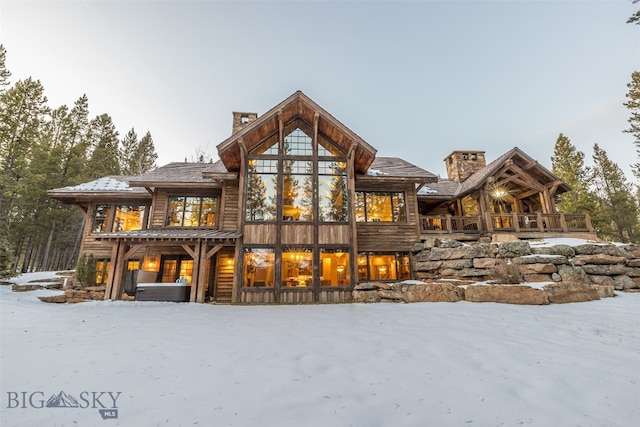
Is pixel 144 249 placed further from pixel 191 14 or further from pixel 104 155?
pixel 191 14

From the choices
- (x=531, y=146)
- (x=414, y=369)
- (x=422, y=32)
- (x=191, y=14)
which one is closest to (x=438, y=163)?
(x=531, y=146)

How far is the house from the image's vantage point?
450 inches

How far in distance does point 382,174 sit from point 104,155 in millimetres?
30977

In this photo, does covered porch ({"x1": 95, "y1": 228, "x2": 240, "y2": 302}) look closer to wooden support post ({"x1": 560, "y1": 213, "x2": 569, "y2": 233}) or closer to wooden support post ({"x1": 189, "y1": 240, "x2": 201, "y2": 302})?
wooden support post ({"x1": 189, "y1": 240, "x2": 201, "y2": 302})

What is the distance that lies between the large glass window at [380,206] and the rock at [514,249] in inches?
180

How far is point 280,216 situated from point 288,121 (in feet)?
16.1

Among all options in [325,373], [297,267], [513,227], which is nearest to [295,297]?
[297,267]

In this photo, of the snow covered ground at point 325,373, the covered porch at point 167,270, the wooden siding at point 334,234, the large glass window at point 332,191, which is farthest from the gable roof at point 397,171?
the snow covered ground at point 325,373

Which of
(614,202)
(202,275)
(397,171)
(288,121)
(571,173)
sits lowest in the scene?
(202,275)

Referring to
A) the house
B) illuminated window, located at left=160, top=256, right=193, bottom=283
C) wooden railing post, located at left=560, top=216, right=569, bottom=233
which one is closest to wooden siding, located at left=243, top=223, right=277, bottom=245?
the house

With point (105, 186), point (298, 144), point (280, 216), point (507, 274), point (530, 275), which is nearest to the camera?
point (507, 274)

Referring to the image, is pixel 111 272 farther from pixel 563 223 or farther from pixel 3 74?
pixel 3 74

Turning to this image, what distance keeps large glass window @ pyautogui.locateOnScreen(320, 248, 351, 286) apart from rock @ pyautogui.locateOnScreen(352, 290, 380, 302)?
76 cm

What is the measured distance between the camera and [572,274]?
9.91 metres
